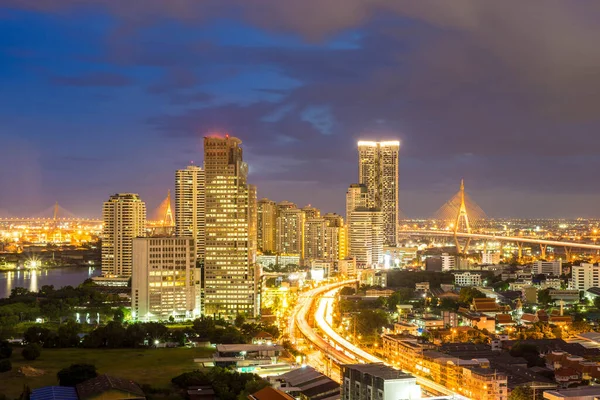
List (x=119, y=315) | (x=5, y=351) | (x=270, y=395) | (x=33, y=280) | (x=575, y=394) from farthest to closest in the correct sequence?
1. (x=33, y=280)
2. (x=119, y=315)
3. (x=5, y=351)
4. (x=575, y=394)
5. (x=270, y=395)

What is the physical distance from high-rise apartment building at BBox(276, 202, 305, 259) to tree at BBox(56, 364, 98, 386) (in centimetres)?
2468

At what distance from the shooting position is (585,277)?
79.3ft

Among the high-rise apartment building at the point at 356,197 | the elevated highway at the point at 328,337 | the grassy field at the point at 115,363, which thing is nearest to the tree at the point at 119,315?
the grassy field at the point at 115,363

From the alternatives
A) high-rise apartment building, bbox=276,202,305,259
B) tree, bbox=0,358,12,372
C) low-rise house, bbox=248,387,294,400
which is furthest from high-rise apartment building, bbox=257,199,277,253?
low-rise house, bbox=248,387,294,400

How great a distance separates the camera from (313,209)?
40.2 metres

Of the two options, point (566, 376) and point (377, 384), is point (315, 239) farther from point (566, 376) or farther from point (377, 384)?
point (377, 384)

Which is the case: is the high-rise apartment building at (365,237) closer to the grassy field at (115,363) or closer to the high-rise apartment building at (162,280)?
the high-rise apartment building at (162,280)

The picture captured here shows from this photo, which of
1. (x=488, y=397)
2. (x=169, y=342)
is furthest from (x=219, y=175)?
(x=488, y=397)

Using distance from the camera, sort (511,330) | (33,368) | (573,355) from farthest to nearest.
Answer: (511,330) → (573,355) → (33,368)

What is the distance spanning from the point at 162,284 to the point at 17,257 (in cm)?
2650

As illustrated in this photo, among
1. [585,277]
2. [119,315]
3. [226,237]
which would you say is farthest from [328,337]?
[585,277]

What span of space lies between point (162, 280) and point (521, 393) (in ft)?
33.2

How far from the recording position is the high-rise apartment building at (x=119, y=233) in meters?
30.8

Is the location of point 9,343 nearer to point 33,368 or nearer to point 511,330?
point 33,368
